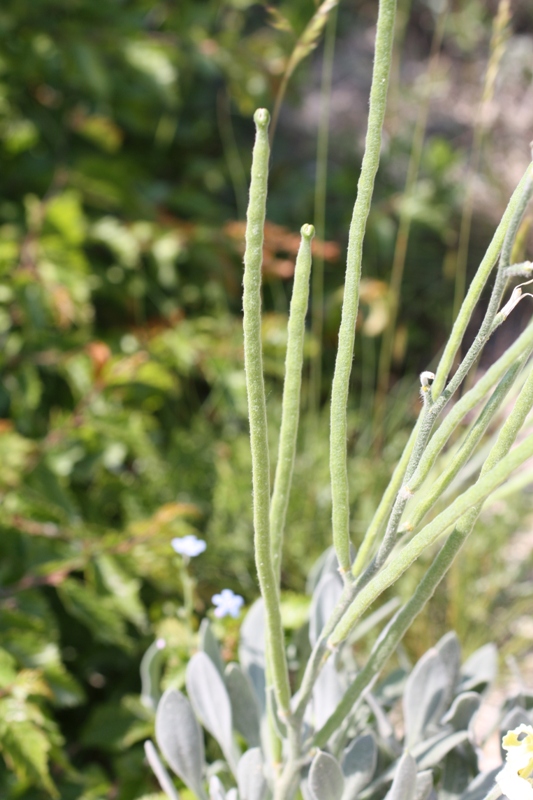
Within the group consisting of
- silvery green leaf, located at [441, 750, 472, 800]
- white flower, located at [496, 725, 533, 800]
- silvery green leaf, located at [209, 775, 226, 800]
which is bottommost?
silvery green leaf, located at [209, 775, 226, 800]

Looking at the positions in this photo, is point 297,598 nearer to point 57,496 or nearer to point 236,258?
point 57,496

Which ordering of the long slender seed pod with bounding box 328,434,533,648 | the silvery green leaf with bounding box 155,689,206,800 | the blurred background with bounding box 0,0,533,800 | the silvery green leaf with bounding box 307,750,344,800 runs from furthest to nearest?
the blurred background with bounding box 0,0,533,800
the silvery green leaf with bounding box 155,689,206,800
the silvery green leaf with bounding box 307,750,344,800
the long slender seed pod with bounding box 328,434,533,648

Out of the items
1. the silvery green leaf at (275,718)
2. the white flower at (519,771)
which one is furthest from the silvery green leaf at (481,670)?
the white flower at (519,771)

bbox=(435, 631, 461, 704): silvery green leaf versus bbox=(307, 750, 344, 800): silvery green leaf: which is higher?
bbox=(435, 631, 461, 704): silvery green leaf

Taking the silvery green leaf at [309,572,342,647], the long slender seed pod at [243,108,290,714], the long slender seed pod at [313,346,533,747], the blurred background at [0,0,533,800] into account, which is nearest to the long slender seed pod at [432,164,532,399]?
the long slender seed pod at [313,346,533,747]

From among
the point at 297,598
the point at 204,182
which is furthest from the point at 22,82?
the point at 297,598

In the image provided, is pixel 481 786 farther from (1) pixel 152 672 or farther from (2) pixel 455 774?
(1) pixel 152 672

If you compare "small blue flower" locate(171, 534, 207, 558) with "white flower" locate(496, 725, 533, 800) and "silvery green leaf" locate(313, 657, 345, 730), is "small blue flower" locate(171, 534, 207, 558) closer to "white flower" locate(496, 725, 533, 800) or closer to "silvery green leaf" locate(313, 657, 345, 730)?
"silvery green leaf" locate(313, 657, 345, 730)

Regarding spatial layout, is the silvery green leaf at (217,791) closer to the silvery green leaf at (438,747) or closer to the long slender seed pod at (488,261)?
the silvery green leaf at (438,747)
